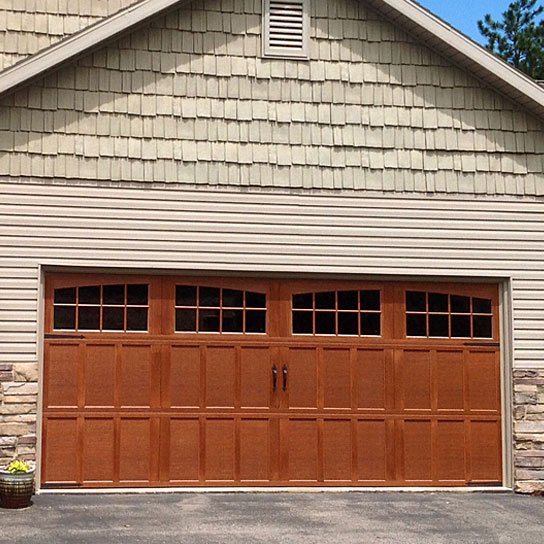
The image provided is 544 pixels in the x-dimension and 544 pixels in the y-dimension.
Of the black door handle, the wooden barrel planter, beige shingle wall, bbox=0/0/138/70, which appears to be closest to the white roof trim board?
beige shingle wall, bbox=0/0/138/70

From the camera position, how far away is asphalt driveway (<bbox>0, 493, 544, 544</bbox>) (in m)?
8.09

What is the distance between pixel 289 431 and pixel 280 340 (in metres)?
0.96

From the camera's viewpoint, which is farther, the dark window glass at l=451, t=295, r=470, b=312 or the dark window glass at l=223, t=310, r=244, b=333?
the dark window glass at l=451, t=295, r=470, b=312

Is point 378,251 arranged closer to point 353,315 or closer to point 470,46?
point 353,315

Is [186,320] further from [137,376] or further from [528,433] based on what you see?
[528,433]

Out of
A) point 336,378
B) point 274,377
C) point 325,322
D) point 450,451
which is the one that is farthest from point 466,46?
point 450,451

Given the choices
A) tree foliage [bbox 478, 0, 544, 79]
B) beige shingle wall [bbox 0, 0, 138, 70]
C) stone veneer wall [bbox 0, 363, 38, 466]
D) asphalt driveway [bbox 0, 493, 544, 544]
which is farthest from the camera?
tree foliage [bbox 478, 0, 544, 79]

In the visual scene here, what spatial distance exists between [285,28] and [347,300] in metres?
2.97

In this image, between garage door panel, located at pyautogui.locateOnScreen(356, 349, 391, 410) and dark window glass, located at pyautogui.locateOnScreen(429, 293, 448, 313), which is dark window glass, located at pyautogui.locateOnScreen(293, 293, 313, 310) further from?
dark window glass, located at pyautogui.locateOnScreen(429, 293, 448, 313)

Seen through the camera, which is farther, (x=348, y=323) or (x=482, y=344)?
(x=482, y=344)

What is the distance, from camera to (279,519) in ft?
28.8

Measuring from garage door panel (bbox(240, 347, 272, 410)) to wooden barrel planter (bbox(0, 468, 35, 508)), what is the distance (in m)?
2.37

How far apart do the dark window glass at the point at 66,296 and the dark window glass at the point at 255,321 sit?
1816mm

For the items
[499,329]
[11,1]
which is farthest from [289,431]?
[11,1]
